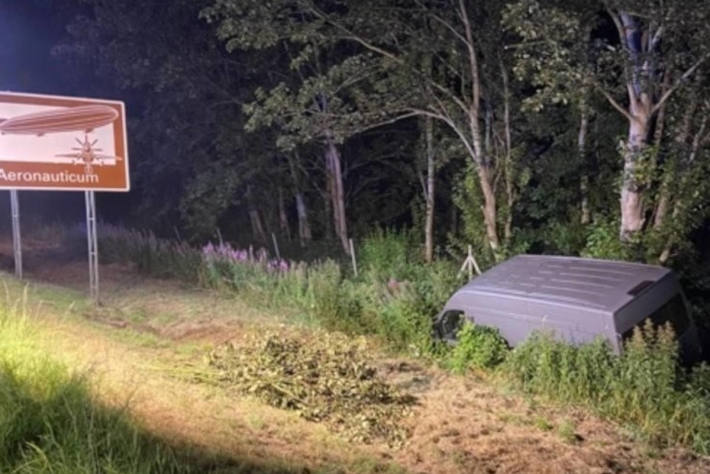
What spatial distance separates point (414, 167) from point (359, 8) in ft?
17.5

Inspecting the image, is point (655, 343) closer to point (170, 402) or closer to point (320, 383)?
point (320, 383)

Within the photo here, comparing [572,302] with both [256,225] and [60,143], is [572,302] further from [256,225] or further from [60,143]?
[256,225]

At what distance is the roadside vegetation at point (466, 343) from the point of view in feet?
16.6

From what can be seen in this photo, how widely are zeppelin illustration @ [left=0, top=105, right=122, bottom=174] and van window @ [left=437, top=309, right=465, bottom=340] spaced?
5588mm

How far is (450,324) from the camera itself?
7043 millimetres

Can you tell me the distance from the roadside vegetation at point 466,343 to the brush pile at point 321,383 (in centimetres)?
126

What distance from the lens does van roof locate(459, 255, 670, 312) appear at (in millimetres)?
5893

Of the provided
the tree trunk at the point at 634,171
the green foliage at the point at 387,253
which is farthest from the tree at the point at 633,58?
the green foliage at the point at 387,253

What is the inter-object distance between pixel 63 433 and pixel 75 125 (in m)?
6.89

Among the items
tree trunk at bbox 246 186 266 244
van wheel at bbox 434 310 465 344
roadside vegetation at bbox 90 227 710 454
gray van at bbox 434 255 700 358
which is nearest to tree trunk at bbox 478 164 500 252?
roadside vegetation at bbox 90 227 710 454

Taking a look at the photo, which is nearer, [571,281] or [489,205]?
[571,281]

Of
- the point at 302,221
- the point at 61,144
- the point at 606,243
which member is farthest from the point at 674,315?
the point at 302,221

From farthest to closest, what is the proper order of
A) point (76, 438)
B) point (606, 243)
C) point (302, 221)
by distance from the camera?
point (302, 221) < point (606, 243) < point (76, 438)

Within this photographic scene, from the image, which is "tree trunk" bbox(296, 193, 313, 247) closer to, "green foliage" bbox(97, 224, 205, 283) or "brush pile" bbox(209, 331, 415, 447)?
"green foliage" bbox(97, 224, 205, 283)
